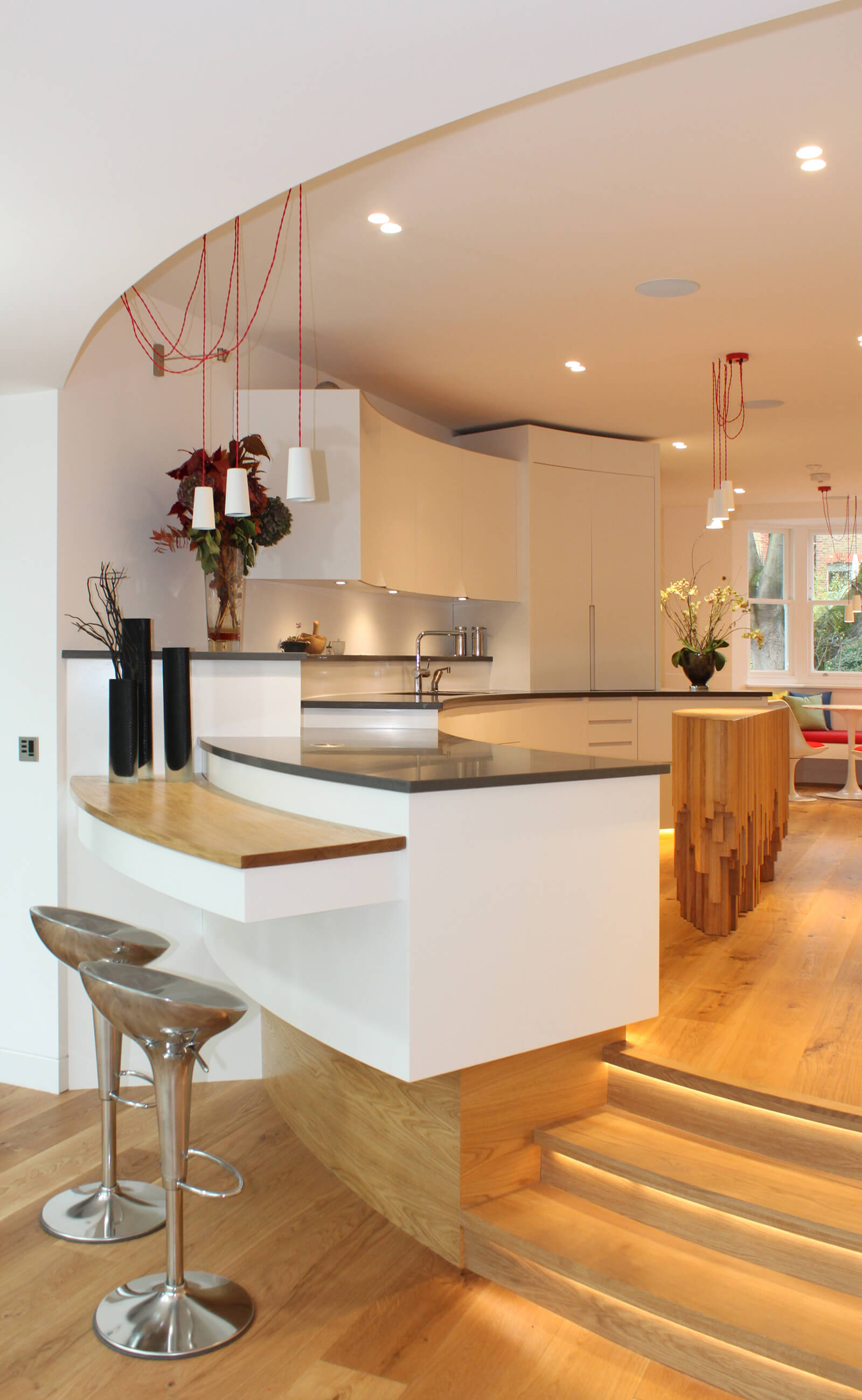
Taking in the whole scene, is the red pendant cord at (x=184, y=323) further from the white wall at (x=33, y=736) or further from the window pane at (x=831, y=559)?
the window pane at (x=831, y=559)

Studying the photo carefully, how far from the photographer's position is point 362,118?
1.93 metres

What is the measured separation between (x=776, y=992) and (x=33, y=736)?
2.62 metres

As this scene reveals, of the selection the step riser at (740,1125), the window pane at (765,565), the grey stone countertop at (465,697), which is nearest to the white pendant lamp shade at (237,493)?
the grey stone countertop at (465,697)

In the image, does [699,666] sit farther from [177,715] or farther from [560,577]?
[177,715]

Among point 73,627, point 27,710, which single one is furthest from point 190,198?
point 27,710

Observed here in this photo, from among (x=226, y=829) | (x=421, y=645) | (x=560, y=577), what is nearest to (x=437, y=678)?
(x=421, y=645)

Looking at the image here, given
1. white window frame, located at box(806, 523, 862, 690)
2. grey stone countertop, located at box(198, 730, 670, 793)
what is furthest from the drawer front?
white window frame, located at box(806, 523, 862, 690)

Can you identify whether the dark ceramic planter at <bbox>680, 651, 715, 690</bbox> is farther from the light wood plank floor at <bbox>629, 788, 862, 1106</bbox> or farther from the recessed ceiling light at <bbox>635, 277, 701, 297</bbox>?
the recessed ceiling light at <bbox>635, 277, 701, 297</bbox>

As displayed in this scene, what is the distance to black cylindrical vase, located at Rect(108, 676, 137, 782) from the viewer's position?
3.18m

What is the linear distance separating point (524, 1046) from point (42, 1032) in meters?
2.00

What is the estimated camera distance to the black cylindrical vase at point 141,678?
3.23 meters

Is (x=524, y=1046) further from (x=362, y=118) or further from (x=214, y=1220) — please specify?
(x=362, y=118)

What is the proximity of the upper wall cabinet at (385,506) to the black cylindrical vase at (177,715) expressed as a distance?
55.4 inches

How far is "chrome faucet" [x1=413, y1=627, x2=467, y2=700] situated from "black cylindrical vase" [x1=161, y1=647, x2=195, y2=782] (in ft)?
6.63
